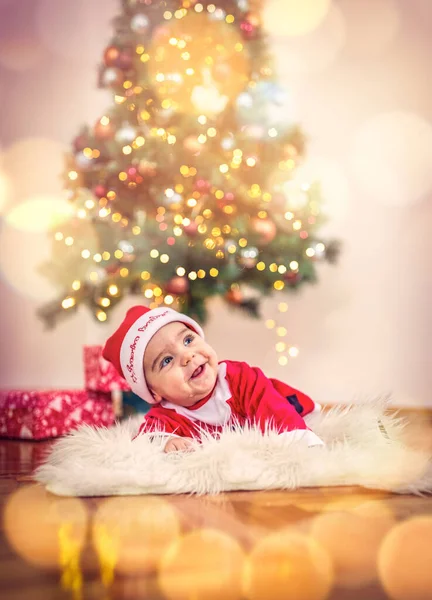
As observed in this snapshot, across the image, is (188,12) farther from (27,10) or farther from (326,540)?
(326,540)

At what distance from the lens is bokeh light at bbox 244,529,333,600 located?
0.71m

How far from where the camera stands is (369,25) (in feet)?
11.2

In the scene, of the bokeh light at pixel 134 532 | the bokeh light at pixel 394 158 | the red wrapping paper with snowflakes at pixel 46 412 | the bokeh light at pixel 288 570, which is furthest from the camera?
the bokeh light at pixel 394 158

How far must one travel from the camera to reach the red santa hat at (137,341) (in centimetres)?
157

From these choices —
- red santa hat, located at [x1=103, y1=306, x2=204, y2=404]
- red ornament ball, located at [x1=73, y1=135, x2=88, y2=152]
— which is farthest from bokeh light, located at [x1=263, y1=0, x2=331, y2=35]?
red santa hat, located at [x1=103, y1=306, x2=204, y2=404]

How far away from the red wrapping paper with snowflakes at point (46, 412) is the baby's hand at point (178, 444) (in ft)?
3.44

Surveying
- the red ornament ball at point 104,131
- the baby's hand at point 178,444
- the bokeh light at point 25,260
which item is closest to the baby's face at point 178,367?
the baby's hand at point 178,444

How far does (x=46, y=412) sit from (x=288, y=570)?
1765 millimetres

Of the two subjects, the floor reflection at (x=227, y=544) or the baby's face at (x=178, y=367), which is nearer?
the floor reflection at (x=227, y=544)

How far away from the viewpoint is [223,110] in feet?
10.0

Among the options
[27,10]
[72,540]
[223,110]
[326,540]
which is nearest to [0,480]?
[72,540]

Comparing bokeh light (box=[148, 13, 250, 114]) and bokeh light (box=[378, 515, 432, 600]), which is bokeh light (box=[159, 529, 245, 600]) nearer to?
bokeh light (box=[378, 515, 432, 600])

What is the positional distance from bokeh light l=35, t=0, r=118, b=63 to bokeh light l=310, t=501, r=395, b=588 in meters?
2.96

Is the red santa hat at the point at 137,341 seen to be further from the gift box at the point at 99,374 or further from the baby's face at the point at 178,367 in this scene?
the gift box at the point at 99,374
